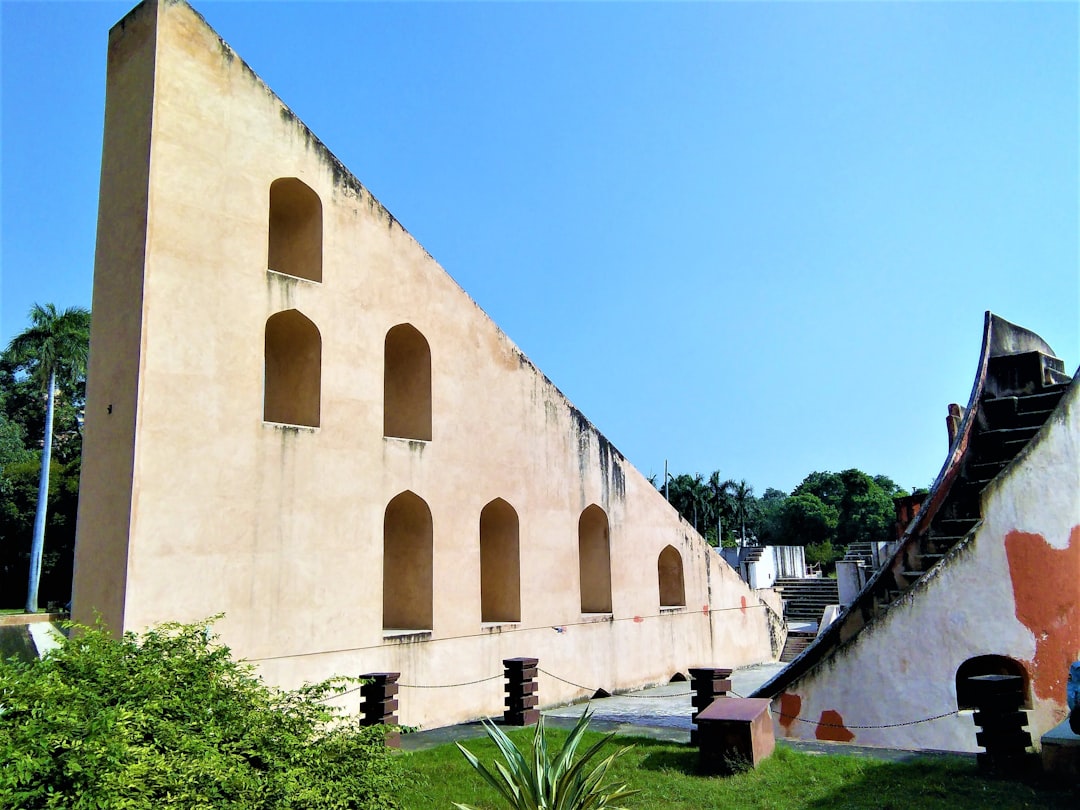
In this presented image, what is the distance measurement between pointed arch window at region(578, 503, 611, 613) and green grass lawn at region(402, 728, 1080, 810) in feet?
19.3

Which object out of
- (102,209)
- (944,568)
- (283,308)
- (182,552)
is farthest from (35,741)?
(944,568)

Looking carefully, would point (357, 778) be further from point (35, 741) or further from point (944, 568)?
point (944, 568)

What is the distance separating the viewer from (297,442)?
30.4 feet

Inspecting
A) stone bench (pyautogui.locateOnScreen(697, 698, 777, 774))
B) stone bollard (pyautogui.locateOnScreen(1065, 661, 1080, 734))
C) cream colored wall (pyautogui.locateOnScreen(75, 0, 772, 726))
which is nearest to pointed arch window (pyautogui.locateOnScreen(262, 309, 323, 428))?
cream colored wall (pyautogui.locateOnScreen(75, 0, 772, 726))

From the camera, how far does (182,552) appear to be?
8047 millimetres

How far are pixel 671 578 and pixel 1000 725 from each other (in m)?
9.19

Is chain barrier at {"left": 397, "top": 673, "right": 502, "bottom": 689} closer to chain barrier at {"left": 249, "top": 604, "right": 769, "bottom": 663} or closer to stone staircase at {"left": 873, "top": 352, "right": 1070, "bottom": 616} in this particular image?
chain barrier at {"left": 249, "top": 604, "right": 769, "bottom": 663}

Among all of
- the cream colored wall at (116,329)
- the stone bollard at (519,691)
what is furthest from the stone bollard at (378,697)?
the cream colored wall at (116,329)

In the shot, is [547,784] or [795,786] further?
[795,786]

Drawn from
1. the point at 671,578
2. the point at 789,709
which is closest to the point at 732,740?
the point at 789,709

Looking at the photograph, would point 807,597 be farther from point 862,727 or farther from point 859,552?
point 862,727

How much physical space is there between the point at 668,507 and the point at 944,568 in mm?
6764

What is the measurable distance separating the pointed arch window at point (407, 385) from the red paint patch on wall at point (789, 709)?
5410mm

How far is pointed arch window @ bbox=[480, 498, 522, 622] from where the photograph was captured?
1201cm
